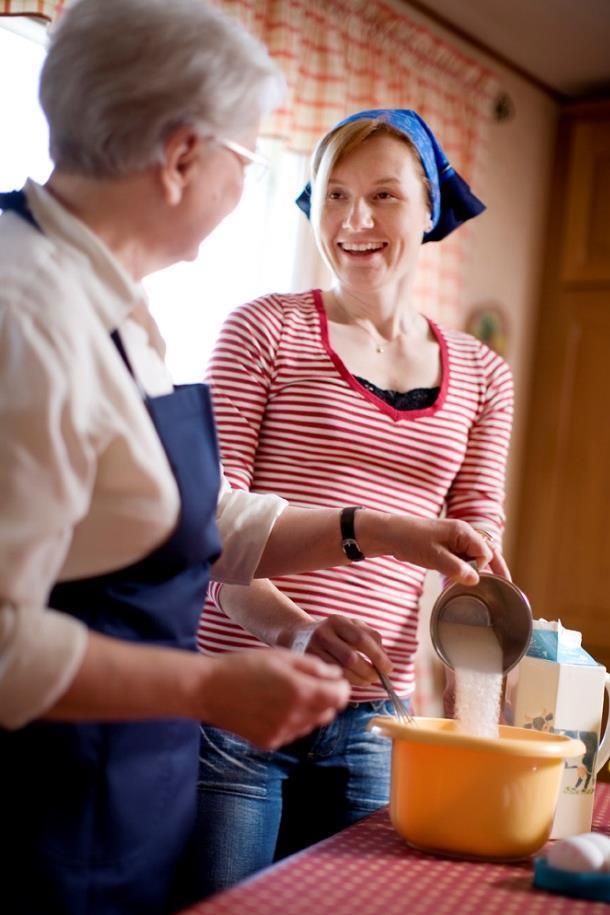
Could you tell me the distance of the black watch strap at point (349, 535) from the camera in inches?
52.7

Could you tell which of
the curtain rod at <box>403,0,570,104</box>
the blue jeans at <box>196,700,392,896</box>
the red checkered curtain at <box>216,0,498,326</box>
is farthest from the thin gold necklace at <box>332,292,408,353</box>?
the curtain rod at <box>403,0,570,104</box>

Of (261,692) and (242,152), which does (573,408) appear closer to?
(242,152)

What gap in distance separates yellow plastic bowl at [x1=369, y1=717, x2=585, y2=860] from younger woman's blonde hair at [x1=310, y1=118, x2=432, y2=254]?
2.74 feet

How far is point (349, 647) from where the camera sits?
4.03 ft

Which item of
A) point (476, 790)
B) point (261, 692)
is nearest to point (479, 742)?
point (476, 790)

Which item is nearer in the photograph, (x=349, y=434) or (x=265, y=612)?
(x=265, y=612)

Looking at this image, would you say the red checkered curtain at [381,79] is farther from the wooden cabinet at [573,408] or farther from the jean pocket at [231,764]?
the jean pocket at [231,764]

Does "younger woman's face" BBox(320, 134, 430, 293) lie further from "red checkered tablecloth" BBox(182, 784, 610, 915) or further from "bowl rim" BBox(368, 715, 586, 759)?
"red checkered tablecloth" BBox(182, 784, 610, 915)

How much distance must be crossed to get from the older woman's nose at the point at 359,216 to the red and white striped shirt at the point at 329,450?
13 centimetres

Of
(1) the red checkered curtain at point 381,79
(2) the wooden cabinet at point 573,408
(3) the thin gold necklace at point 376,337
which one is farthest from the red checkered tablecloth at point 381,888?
(2) the wooden cabinet at point 573,408

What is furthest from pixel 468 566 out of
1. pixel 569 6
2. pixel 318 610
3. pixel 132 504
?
pixel 569 6

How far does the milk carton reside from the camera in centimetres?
124

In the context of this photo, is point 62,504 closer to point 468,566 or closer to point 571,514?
point 468,566

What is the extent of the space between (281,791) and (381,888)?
48 cm
